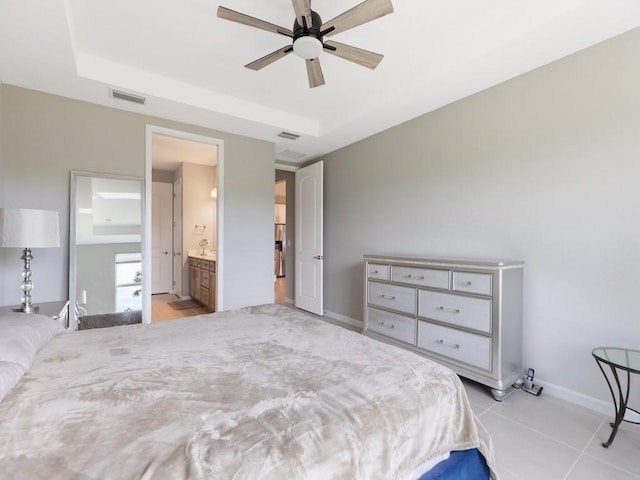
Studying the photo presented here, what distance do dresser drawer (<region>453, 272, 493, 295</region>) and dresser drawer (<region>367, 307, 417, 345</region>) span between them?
0.58 meters

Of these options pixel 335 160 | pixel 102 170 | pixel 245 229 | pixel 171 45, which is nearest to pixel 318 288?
pixel 245 229

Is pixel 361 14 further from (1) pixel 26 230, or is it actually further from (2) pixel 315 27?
(1) pixel 26 230

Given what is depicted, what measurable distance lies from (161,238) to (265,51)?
15.3ft

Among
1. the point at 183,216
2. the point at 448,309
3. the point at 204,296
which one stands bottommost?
the point at 204,296

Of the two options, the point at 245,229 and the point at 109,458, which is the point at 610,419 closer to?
the point at 109,458

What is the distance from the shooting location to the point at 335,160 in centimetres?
457

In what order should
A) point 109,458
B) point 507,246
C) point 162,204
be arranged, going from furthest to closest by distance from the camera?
point 162,204 < point 507,246 < point 109,458

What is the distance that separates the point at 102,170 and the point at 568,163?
4.06 m

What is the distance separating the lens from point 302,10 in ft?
5.41

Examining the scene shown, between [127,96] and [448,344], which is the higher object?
[127,96]

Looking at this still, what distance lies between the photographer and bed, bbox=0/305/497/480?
0.74 meters

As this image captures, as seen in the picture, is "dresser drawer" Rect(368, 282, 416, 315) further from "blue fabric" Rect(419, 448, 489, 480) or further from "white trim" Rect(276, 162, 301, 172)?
"white trim" Rect(276, 162, 301, 172)

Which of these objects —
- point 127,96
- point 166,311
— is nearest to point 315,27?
point 127,96

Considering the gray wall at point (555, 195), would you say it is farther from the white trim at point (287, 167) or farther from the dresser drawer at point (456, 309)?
the white trim at point (287, 167)
